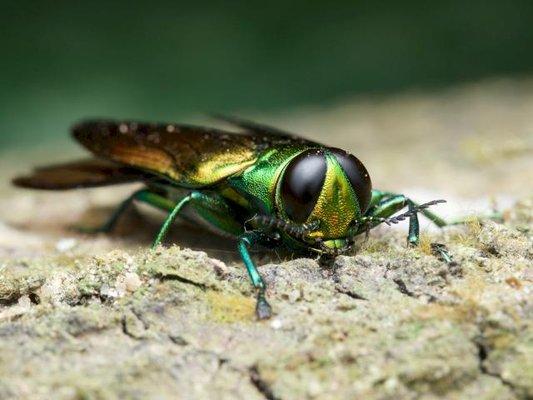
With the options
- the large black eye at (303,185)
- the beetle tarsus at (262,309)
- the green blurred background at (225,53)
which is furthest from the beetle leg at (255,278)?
the green blurred background at (225,53)

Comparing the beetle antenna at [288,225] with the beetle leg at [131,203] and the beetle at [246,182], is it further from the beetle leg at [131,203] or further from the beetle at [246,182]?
the beetle leg at [131,203]

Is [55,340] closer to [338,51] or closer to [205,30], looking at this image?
[205,30]

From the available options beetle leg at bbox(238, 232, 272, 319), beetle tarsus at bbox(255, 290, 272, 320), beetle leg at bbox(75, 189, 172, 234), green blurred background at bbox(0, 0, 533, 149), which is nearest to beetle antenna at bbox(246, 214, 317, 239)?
beetle leg at bbox(238, 232, 272, 319)

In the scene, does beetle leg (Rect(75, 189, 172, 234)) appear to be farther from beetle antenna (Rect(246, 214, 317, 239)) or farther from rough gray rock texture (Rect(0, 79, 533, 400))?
beetle antenna (Rect(246, 214, 317, 239))

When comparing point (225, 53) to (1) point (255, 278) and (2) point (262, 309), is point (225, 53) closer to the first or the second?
(1) point (255, 278)

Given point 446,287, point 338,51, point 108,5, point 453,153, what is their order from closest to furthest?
point 446,287 < point 453,153 < point 108,5 < point 338,51

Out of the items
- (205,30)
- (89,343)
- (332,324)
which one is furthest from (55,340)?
(205,30)
